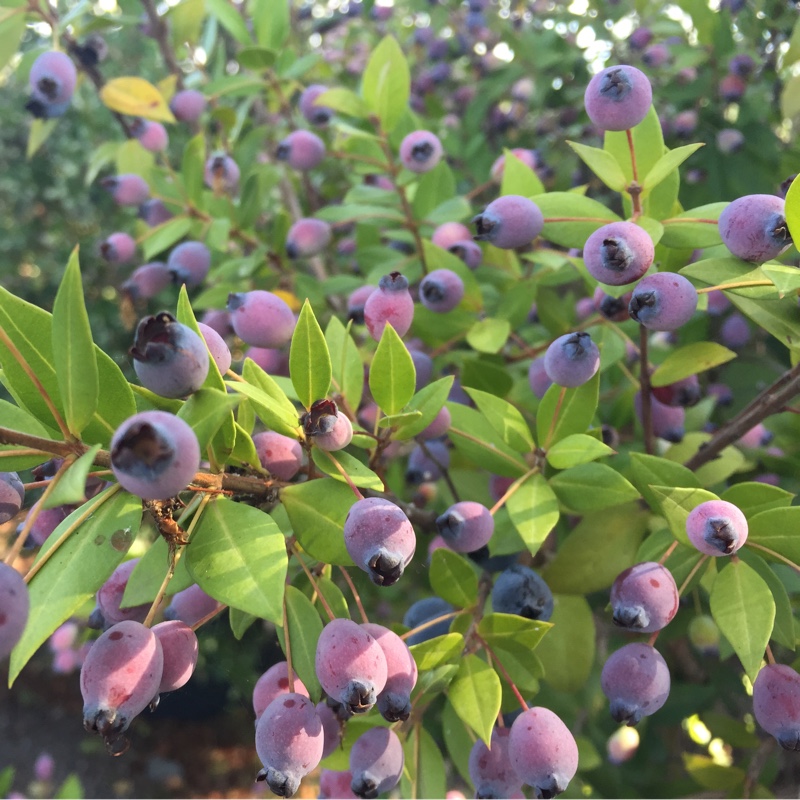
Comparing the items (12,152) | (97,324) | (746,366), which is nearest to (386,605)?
(746,366)

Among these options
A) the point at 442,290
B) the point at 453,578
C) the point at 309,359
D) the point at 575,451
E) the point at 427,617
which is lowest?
the point at 427,617

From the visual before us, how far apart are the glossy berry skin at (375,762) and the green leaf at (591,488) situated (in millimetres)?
303

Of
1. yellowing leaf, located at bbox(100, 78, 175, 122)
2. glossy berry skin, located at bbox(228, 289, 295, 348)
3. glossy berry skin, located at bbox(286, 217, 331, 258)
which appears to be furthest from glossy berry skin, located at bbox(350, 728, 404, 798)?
yellowing leaf, located at bbox(100, 78, 175, 122)

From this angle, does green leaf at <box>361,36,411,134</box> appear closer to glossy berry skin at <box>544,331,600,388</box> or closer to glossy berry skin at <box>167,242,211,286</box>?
glossy berry skin at <box>167,242,211,286</box>

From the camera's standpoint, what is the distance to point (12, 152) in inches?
146

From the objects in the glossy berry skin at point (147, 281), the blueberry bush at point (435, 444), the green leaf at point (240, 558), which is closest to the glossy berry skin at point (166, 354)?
the blueberry bush at point (435, 444)

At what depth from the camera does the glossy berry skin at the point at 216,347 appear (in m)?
0.54

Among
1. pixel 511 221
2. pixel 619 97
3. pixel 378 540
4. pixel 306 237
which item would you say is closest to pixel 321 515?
pixel 378 540

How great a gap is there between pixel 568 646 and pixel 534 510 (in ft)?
0.96

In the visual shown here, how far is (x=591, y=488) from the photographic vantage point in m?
0.69

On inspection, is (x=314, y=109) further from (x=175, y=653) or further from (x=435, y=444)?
(x=175, y=653)

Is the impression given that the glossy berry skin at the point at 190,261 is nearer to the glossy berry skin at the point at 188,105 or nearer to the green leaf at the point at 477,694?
the glossy berry skin at the point at 188,105

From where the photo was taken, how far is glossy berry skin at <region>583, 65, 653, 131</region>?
659 millimetres

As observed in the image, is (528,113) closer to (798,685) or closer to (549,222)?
(549,222)
